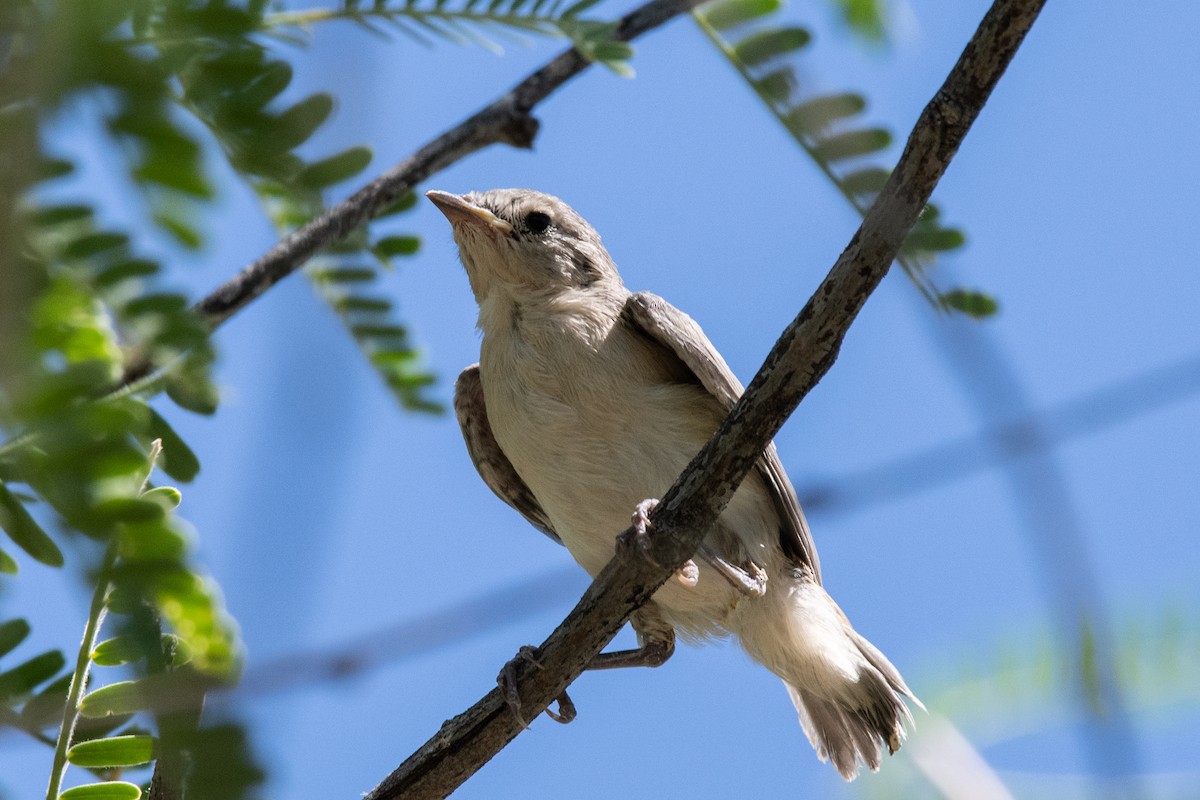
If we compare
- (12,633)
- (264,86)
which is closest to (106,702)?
(12,633)

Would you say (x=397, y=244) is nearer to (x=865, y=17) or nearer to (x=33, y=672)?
(x=865, y=17)

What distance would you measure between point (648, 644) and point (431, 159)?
8.87ft

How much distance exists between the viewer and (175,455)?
3859 mm

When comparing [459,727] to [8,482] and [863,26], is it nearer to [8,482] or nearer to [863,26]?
[8,482]

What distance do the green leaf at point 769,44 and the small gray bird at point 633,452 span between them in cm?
133

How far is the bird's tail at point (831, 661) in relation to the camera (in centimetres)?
607

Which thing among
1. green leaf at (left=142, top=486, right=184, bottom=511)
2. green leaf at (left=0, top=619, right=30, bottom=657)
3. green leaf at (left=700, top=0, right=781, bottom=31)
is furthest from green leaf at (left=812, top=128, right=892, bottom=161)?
green leaf at (left=0, top=619, right=30, bottom=657)

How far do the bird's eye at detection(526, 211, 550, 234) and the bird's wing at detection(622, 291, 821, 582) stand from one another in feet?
3.05

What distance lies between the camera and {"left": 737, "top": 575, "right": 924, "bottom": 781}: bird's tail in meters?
6.07

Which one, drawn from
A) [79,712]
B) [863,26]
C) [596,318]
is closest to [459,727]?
[79,712]

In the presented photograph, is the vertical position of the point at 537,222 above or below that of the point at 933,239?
below

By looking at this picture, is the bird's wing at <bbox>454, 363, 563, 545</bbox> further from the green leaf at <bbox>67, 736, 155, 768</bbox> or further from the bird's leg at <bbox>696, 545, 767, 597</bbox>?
the green leaf at <bbox>67, 736, 155, 768</bbox>

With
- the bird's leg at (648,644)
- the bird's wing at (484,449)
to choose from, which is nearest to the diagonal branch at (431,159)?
the bird's wing at (484,449)

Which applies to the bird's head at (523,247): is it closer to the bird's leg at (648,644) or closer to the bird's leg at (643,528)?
the bird's leg at (648,644)
